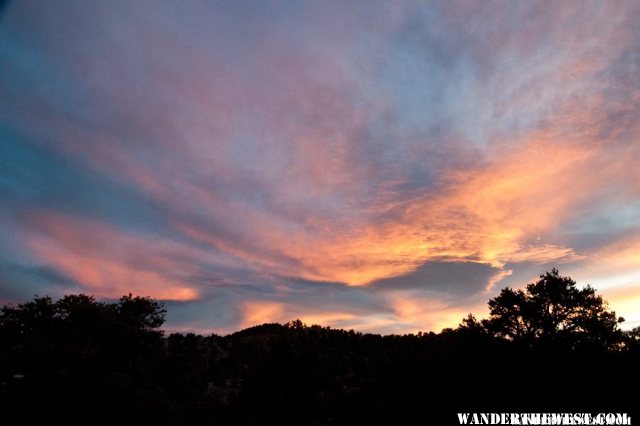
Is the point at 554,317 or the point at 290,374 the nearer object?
the point at 290,374

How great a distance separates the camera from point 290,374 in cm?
2577

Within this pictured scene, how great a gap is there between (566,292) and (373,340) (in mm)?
42222

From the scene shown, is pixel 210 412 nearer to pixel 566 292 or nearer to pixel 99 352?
pixel 99 352

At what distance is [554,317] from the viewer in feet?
124

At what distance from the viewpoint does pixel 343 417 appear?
100 feet

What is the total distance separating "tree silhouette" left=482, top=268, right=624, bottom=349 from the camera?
3541 centimetres

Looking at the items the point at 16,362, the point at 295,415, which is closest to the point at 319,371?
the point at 295,415

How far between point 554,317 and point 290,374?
2817 centimetres

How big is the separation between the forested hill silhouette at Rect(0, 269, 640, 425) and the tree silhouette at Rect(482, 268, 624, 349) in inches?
5.2

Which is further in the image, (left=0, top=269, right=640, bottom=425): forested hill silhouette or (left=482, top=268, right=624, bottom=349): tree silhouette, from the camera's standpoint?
(left=482, top=268, right=624, bottom=349): tree silhouette

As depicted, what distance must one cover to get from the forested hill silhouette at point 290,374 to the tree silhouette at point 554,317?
13 centimetres

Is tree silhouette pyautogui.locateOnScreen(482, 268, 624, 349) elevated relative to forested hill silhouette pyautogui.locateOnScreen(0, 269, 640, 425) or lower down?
elevated

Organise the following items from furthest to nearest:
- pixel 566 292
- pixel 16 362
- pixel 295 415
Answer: pixel 566 292, pixel 295 415, pixel 16 362

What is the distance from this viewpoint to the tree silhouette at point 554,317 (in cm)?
3541
